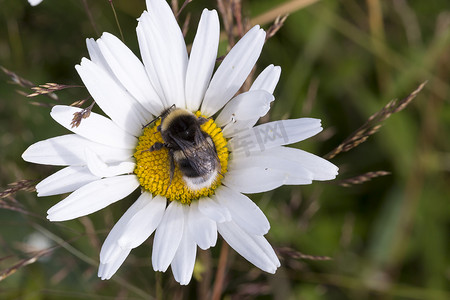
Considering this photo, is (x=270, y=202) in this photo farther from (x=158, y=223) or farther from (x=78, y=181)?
(x=78, y=181)

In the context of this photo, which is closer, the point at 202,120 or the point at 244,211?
the point at 244,211

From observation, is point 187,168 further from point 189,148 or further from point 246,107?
point 246,107

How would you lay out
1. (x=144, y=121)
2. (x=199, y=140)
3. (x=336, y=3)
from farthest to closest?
1. (x=336, y=3)
2. (x=144, y=121)
3. (x=199, y=140)

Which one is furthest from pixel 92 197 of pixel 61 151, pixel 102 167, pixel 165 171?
pixel 165 171

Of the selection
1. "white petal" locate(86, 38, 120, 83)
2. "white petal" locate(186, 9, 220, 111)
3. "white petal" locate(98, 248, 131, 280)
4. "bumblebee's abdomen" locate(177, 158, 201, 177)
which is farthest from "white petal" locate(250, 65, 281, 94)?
"white petal" locate(98, 248, 131, 280)

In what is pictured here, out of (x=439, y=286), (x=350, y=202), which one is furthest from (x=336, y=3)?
(x=439, y=286)
